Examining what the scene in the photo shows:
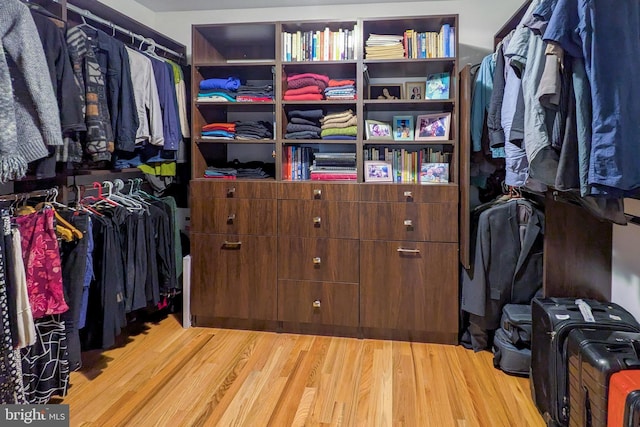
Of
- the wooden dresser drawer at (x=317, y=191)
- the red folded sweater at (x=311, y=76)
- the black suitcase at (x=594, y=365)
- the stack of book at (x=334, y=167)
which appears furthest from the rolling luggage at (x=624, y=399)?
the red folded sweater at (x=311, y=76)

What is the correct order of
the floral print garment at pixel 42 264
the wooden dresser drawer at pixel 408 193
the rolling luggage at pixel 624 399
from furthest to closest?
the wooden dresser drawer at pixel 408 193
the floral print garment at pixel 42 264
the rolling luggage at pixel 624 399

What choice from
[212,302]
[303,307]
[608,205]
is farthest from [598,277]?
[212,302]

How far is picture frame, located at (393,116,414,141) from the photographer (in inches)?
116

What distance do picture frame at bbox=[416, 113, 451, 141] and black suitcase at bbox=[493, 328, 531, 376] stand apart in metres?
1.27

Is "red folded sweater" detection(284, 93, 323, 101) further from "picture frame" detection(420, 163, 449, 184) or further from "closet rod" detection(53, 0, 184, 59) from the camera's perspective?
"closet rod" detection(53, 0, 184, 59)

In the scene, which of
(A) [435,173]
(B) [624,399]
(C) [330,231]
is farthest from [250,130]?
(B) [624,399]

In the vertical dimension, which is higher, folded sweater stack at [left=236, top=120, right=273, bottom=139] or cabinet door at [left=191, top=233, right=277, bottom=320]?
folded sweater stack at [left=236, top=120, right=273, bottom=139]

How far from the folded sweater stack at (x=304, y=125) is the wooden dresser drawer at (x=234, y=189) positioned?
37 cm

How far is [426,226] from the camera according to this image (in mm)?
2666

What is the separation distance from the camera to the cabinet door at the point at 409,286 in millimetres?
2670

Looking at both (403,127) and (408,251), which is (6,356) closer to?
(408,251)

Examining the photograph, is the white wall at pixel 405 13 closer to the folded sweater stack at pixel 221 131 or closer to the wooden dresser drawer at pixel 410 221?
the folded sweater stack at pixel 221 131

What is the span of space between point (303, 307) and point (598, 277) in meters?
1.68

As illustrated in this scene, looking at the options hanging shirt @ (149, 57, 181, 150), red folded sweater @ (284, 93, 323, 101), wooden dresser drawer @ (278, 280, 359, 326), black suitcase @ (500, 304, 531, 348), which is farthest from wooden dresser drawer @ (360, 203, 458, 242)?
hanging shirt @ (149, 57, 181, 150)
